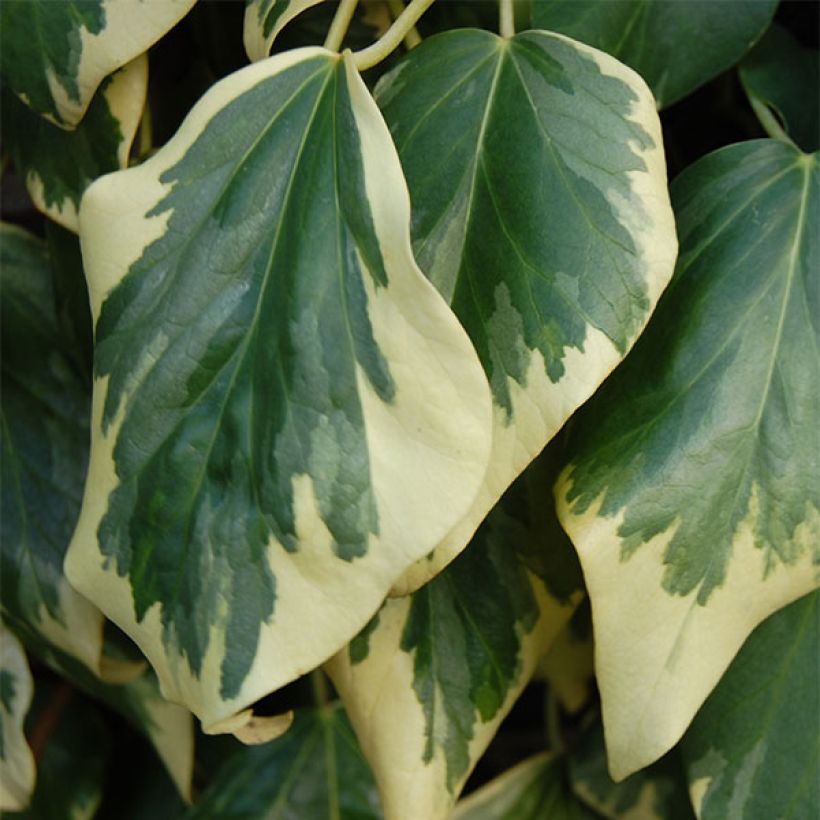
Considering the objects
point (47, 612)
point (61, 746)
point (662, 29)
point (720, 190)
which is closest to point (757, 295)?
point (720, 190)

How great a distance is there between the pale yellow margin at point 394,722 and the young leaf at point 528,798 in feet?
0.71

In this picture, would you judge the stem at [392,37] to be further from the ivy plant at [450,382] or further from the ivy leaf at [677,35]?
the ivy leaf at [677,35]

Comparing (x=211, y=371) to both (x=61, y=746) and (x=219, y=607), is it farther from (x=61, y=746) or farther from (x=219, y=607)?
(x=61, y=746)

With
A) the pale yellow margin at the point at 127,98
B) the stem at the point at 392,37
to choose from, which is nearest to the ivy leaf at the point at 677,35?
the stem at the point at 392,37

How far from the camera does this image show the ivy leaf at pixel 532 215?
44 centimetres

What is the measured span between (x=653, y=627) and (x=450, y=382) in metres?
0.15

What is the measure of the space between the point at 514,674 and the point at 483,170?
272 millimetres

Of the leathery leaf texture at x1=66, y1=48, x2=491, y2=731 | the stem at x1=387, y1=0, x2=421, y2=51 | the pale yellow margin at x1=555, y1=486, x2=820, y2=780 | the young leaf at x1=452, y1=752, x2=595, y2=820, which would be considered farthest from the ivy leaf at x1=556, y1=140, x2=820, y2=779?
the young leaf at x1=452, y1=752, x2=595, y2=820

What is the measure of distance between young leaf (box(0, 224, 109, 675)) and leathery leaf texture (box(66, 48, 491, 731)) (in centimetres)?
20

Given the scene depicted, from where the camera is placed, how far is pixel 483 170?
1.56ft

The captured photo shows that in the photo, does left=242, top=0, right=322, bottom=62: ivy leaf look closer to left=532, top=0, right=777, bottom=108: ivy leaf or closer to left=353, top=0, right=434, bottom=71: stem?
left=353, top=0, right=434, bottom=71: stem

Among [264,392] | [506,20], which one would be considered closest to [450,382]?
[264,392]

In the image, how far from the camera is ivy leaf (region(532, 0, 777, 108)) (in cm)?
57

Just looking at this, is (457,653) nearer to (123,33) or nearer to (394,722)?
(394,722)
